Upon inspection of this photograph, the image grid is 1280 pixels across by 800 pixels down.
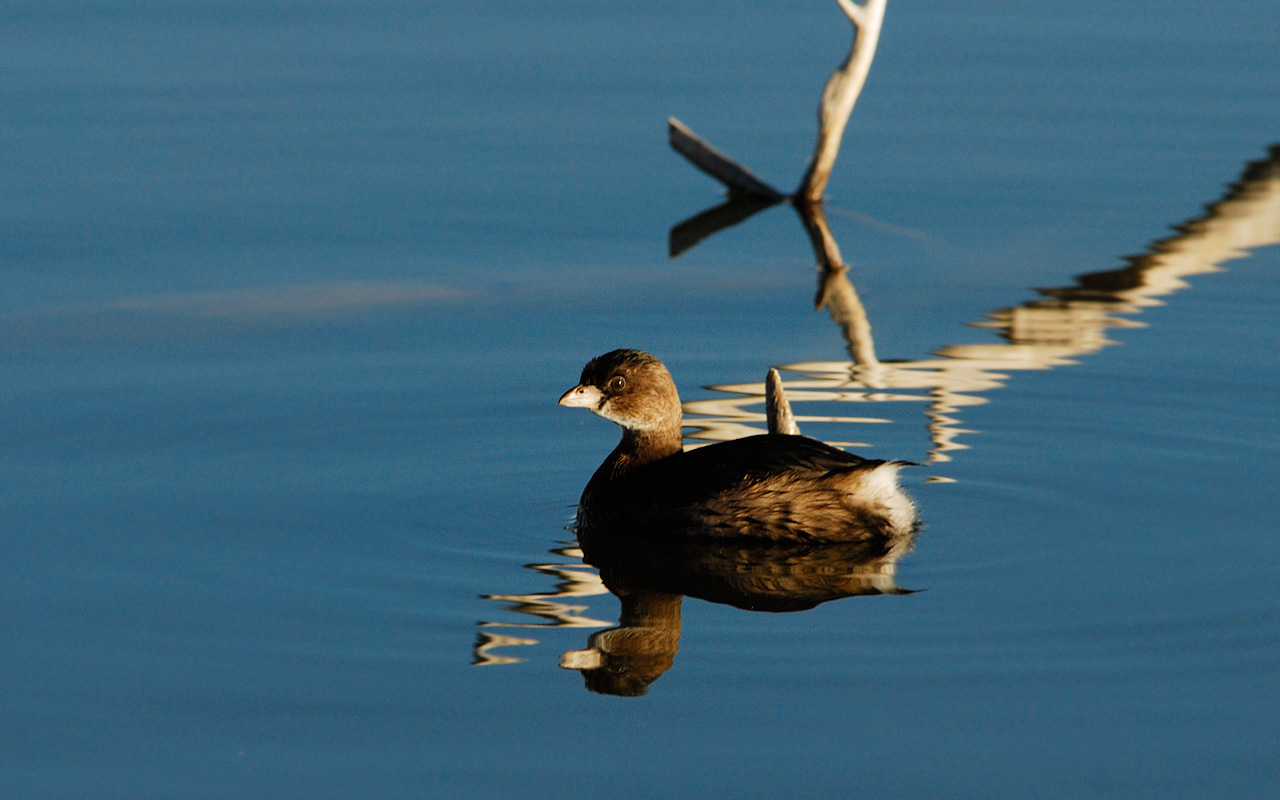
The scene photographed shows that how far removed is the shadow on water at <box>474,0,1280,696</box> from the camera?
743 cm

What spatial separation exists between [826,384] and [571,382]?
1.41 metres

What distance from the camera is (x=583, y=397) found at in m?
8.68

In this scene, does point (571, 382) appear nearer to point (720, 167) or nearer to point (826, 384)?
point (826, 384)

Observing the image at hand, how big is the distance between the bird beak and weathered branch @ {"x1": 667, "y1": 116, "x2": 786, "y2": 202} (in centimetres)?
572

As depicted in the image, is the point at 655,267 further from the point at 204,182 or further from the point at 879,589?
the point at 879,589

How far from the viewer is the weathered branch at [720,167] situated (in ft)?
46.5

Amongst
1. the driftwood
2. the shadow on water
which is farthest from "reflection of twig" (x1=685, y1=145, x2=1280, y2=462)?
the driftwood

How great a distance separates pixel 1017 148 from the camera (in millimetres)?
15016

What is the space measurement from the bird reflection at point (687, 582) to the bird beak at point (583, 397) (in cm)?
65

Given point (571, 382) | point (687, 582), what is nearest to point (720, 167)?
point (571, 382)

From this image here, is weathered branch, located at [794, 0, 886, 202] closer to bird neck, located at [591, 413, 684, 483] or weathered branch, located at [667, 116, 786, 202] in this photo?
weathered branch, located at [667, 116, 786, 202]

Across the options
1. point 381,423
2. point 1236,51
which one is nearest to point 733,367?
point 381,423

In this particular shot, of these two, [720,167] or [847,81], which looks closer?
[847,81]

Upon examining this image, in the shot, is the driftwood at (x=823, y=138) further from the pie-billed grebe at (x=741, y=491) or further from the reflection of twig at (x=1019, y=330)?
the pie-billed grebe at (x=741, y=491)
